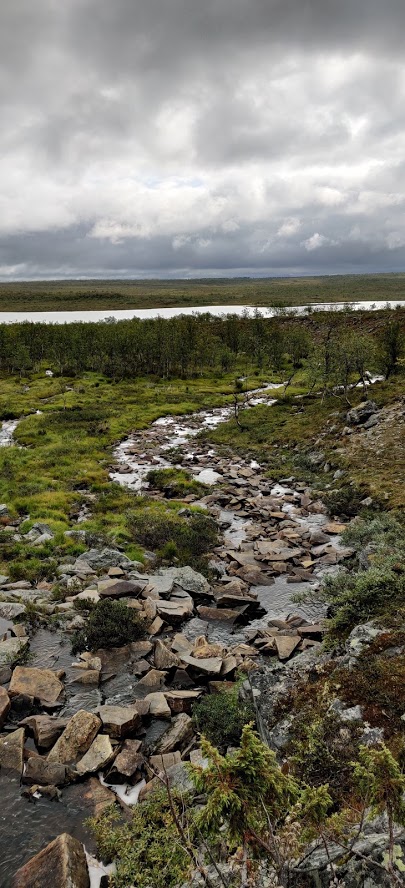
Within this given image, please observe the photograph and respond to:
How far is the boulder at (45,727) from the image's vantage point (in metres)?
10.2

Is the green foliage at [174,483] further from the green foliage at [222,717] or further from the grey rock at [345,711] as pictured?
the grey rock at [345,711]

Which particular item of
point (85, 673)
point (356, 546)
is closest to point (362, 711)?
point (85, 673)

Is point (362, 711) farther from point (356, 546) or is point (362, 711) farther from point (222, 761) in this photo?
point (356, 546)

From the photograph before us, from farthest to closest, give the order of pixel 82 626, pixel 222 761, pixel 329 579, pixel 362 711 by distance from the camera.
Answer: pixel 329 579
pixel 82 626
pixel 362 711
pixel 222 761

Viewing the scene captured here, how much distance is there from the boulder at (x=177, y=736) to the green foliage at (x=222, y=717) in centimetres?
21

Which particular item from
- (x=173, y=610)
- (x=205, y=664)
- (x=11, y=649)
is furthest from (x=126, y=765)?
(x=173, y=610)

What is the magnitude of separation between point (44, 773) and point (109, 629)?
5061mm

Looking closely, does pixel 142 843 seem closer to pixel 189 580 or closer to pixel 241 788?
pixel 241 788

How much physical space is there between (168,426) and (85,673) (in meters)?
44.4

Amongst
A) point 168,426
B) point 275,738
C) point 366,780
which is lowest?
point 168,426

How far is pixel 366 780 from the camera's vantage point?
4492 millimetres

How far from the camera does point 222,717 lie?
10359mm

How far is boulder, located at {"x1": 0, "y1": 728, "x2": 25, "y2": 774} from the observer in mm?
9539

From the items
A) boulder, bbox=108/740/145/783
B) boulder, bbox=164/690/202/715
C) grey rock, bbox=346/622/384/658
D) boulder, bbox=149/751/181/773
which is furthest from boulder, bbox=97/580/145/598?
grey rock, bbox=346/622/384/658
